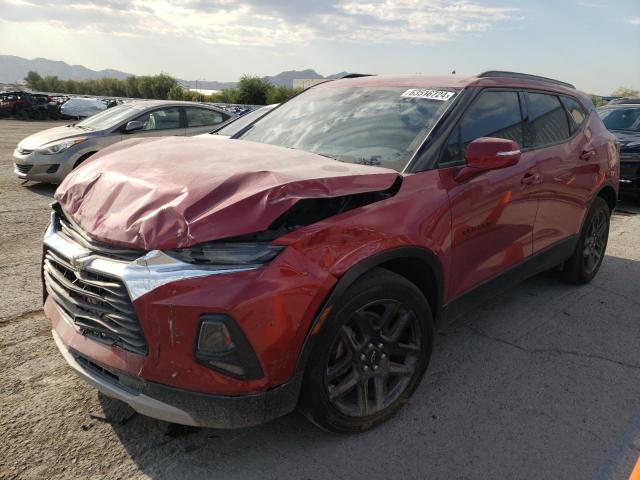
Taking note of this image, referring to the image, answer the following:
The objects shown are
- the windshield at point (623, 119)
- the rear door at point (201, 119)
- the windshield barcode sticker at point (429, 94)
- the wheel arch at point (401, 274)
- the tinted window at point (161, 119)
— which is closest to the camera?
the wheel arch at point (401, 274)

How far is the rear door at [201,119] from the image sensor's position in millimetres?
9539

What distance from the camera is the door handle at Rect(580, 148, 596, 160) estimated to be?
4289 millimetres

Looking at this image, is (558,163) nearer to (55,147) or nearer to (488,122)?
(488,122)

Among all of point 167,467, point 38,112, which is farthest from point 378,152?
point 38,112

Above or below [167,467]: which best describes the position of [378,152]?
above

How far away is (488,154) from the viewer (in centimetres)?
285

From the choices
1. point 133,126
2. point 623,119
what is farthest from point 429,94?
point 623,119

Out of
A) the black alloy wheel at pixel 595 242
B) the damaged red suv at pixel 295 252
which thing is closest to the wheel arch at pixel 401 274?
the damaged red suv at pixel 295 252

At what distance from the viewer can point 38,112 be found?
27.6m

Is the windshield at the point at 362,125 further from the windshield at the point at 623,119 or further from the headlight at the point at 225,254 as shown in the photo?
the windshield at the point at 623,119

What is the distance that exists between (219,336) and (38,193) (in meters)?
7.53

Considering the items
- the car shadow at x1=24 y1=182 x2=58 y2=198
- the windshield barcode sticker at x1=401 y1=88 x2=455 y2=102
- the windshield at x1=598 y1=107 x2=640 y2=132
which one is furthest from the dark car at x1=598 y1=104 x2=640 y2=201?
the car shadow at x1=24 y1=182 x2=58 y2=198

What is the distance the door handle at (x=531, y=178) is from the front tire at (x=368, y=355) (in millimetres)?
1371

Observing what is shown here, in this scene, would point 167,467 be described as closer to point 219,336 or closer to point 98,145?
point 219,336
